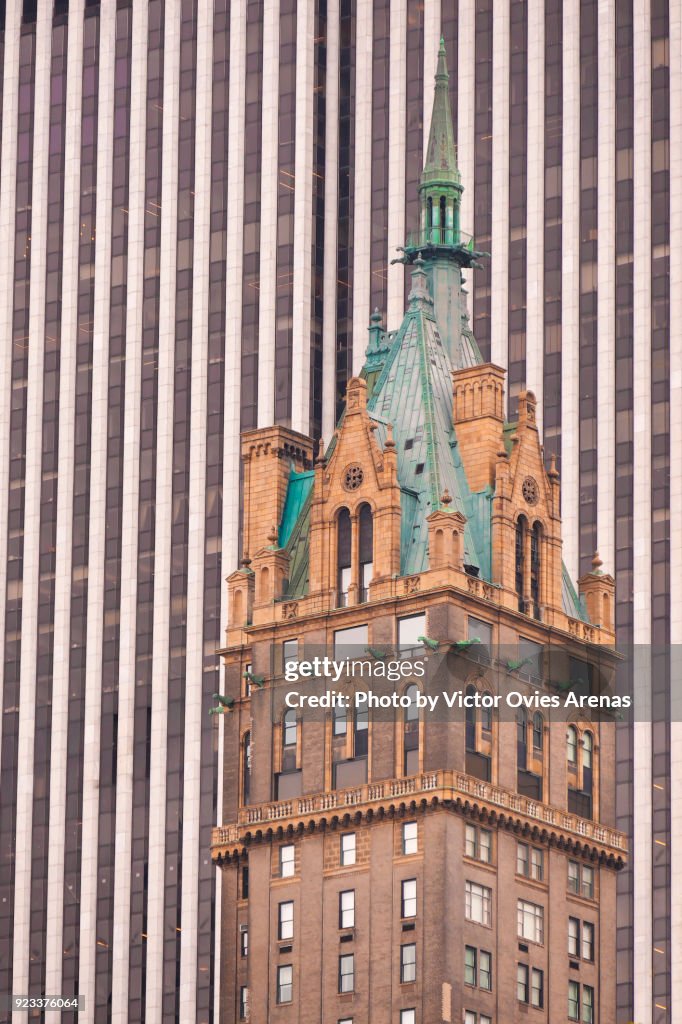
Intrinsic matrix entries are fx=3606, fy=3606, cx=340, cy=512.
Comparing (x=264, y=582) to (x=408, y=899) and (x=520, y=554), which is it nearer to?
(x=520, y=554)

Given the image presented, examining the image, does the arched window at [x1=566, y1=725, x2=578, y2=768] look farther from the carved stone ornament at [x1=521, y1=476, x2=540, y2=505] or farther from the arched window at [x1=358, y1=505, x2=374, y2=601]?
the arched window at [x1=358, y1=505, x2=374, y2=601]

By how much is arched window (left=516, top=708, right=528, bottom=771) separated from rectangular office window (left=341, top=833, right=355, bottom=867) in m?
8.84

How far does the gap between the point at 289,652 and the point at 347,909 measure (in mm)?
13510

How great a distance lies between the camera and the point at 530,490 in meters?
172

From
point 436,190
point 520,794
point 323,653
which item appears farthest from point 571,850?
point 436,190

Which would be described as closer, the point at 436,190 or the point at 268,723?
the point at 268,723

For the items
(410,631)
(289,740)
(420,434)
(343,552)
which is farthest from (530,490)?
(289,740)

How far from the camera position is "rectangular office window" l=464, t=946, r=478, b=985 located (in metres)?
159

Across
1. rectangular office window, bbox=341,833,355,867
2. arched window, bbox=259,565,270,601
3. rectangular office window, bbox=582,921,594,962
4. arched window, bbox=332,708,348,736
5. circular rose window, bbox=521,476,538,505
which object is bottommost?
rectangular office window, bbox=582,921,594,962

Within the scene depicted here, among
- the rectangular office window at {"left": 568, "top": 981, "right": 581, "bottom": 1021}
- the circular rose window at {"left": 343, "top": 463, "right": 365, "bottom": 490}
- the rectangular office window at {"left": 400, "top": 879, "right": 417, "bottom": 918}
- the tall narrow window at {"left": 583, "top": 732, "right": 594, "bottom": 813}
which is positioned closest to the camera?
the rectangular office window at {"left": 400, "top": 879, "right": 417, "bottom": 918}

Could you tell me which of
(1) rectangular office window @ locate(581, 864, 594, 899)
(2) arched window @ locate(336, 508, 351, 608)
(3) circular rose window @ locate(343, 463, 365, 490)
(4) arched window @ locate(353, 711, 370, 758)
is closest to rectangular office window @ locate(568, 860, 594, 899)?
(1) rectangular office window @ locate(581, 864, 594, 899)

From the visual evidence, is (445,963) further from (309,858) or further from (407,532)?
(407,532)

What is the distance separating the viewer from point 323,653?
167 metres

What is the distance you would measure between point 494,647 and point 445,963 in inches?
631
